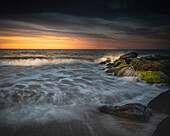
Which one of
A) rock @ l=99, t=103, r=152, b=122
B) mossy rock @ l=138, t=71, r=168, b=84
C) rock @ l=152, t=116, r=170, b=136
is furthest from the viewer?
mossy rock @ l=138, t=71, r=168, b=84

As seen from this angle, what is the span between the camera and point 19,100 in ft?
14.2

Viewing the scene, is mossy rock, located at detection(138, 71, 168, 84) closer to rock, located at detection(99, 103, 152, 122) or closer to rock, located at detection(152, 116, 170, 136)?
rock, located at detection(99, 103, 152, 122)

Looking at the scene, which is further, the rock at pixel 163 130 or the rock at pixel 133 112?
the rock at pixel 133 112

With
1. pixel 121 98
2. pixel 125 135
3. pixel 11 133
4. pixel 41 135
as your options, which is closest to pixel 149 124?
pixel 125 135

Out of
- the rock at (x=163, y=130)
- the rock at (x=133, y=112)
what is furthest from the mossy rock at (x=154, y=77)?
the rock at (x=163, y=130)

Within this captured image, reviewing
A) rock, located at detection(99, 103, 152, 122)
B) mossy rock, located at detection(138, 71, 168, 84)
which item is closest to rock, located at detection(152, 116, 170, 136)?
rock, located at detection(99, 103, 152, 122)

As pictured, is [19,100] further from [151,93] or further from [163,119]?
[151,93]

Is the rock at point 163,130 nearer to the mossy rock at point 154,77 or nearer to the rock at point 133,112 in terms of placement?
the rock at point 133,112

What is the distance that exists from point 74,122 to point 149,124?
85.4 inches

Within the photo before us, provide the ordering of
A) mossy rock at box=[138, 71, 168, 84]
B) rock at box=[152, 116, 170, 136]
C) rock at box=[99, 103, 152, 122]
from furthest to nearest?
1. mossy rock at box=[138, 71, 168, 84]
2. rock at box=[99, 103, 152, 122]
3. rock at box=[152, 116, 170, 136]

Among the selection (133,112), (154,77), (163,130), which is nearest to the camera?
(163,130)

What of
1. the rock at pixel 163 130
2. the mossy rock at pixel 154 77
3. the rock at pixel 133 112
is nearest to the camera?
the rock at pixel 163 130

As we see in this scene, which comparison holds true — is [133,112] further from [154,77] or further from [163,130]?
[154,77]

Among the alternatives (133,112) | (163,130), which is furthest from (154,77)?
(163,130)
